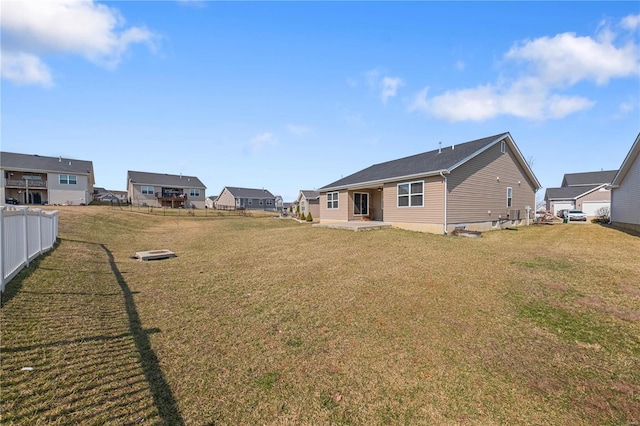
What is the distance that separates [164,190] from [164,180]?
87.8 inches

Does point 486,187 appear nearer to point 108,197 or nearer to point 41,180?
point 41,180

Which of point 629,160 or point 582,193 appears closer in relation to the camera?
point 629,160

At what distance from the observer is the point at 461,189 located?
1595 centimetres

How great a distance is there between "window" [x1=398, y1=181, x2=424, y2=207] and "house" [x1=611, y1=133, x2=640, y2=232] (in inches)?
403

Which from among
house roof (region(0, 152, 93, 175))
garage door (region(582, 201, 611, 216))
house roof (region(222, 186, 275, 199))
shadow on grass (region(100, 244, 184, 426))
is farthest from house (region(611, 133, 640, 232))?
house roof (region(222, 186, 275, 199))

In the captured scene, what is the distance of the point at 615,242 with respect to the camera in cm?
1237

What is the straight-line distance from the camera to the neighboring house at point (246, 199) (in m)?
67.4

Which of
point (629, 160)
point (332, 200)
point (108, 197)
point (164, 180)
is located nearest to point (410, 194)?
point (332, 200)

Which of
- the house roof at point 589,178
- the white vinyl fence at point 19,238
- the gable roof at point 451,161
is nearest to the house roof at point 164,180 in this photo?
the gable roof at point 451,161

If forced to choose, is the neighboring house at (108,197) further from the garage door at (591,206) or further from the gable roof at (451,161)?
the garage door at (591,206)

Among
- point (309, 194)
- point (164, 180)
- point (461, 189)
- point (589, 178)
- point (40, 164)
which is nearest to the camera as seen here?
point (461, 189)

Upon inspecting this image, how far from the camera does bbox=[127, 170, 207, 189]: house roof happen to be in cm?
5078

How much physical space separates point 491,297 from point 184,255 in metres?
11.1

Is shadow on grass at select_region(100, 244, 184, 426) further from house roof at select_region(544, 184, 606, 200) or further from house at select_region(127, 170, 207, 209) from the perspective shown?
house roof at select_region(544, 184, 606, 200)
